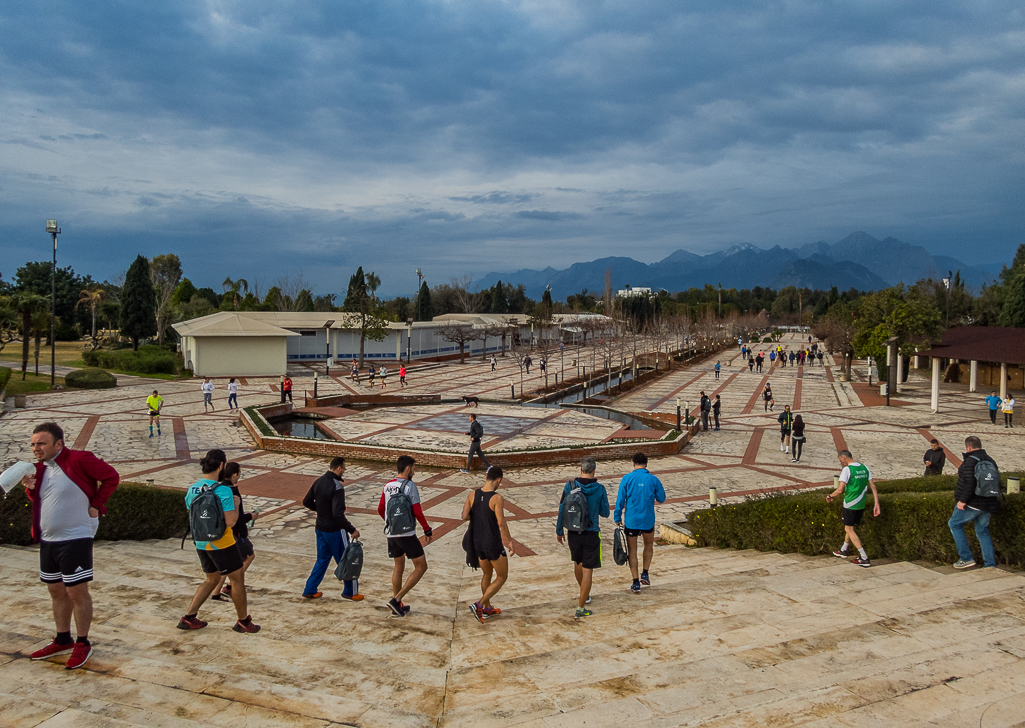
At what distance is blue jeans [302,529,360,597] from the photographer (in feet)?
17.9

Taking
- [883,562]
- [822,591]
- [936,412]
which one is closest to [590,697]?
[822,591]

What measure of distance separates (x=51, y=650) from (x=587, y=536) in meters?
3.66

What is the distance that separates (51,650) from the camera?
12.7ft

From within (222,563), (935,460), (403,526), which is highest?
(403,526)

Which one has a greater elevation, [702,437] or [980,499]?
[980,499]

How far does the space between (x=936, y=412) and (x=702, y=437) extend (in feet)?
36.1

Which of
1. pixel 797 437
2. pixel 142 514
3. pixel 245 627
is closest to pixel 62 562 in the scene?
pixel 245 627

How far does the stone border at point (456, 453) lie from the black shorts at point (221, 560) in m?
9.63

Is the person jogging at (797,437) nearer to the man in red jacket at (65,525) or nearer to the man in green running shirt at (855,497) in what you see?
the man in green running shirt at (855,497)

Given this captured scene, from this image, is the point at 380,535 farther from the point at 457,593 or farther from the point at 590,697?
the point at 590,697

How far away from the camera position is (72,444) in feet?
50.8

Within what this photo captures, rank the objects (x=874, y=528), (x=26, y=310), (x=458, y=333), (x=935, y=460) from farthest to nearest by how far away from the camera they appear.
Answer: (x=458, y=333)
(x=26, y=310)
(x=935, y=460)
(x=874, y=528)

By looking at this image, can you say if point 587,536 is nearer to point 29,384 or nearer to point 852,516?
point 852,516

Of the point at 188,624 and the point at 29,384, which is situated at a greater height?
the point at 188,624
